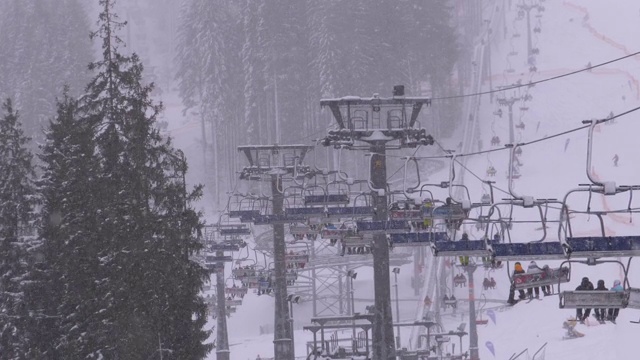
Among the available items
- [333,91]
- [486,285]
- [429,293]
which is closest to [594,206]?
[429,293]

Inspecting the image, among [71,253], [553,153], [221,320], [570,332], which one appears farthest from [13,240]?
[553,153]

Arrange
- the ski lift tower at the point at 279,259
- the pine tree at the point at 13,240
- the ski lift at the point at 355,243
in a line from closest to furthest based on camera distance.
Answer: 1. the ski lift at the point at 355,243
2. the pine tree at the point at 13,240
3. the ski lift tower at the point at 279,259

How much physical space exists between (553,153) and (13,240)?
139 feet

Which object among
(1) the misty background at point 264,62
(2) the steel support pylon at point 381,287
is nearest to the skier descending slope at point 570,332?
(2) the steel support pylon at point 381,287

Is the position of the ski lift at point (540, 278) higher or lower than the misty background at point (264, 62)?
lower

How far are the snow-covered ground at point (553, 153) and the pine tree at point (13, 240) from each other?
1490cm

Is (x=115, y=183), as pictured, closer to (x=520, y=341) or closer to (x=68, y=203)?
(x=68, y=203)

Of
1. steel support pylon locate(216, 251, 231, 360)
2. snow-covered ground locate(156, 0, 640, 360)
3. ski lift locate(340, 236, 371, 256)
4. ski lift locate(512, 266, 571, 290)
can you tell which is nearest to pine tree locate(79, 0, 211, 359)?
ski lift locate(340, 236, 371, 256)

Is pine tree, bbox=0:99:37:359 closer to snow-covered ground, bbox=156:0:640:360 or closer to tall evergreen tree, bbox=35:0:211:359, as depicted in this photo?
tall evergreen tree, bbox=35:0:211:359

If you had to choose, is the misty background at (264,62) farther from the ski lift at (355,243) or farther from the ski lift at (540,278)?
the ski lift at (540,278)

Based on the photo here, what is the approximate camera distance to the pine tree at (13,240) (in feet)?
87.9

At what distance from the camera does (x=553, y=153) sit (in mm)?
64312

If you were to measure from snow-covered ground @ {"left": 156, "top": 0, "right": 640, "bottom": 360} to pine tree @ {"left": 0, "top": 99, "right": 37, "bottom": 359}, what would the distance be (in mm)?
14903

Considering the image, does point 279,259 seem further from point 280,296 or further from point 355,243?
point 355,243
